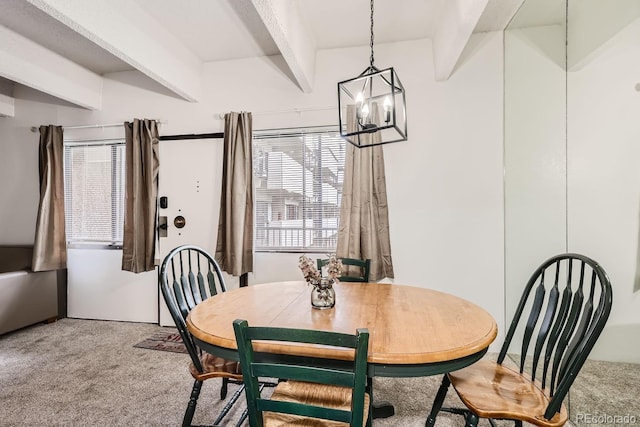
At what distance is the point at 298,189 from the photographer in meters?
3.10

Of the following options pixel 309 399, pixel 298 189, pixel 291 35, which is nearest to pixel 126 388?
pixel 309 399

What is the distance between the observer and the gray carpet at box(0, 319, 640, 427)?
5.64 feet

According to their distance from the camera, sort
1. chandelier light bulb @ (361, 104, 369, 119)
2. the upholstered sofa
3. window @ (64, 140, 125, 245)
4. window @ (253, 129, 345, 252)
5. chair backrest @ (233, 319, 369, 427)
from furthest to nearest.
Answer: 1. window @ (64, 140, 125, 245)
2. window @ (253, 129, 345, 252)
3. the upholstered sofa
4. chandelier light bulb @ (361, 104, 369, 119)
5. chair backrest @ (233, 319, 369, 427)

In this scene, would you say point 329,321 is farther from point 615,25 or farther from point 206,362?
point 615,25

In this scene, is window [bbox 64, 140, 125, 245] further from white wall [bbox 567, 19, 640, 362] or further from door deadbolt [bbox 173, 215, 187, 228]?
white wall [bbox 567, 19, 640, 362]

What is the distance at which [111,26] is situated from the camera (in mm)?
2195

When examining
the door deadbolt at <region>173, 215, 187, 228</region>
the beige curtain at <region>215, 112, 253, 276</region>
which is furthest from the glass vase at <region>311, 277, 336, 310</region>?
the door deadbolt at <region>173, 215, 187, 228</region>

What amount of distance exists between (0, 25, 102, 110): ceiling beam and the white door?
3.06 feet

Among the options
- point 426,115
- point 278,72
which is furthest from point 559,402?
point 278,72

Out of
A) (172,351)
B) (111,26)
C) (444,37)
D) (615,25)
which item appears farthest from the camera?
(172,351)

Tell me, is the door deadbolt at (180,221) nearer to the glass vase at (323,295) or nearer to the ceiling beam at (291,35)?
the ceiling beam at (291,35)

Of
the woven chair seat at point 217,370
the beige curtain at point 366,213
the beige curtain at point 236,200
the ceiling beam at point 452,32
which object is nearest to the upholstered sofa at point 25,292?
the beige curtain at point 236,200

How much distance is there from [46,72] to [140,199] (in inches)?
53.5

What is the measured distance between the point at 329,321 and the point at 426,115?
2.20 metres
